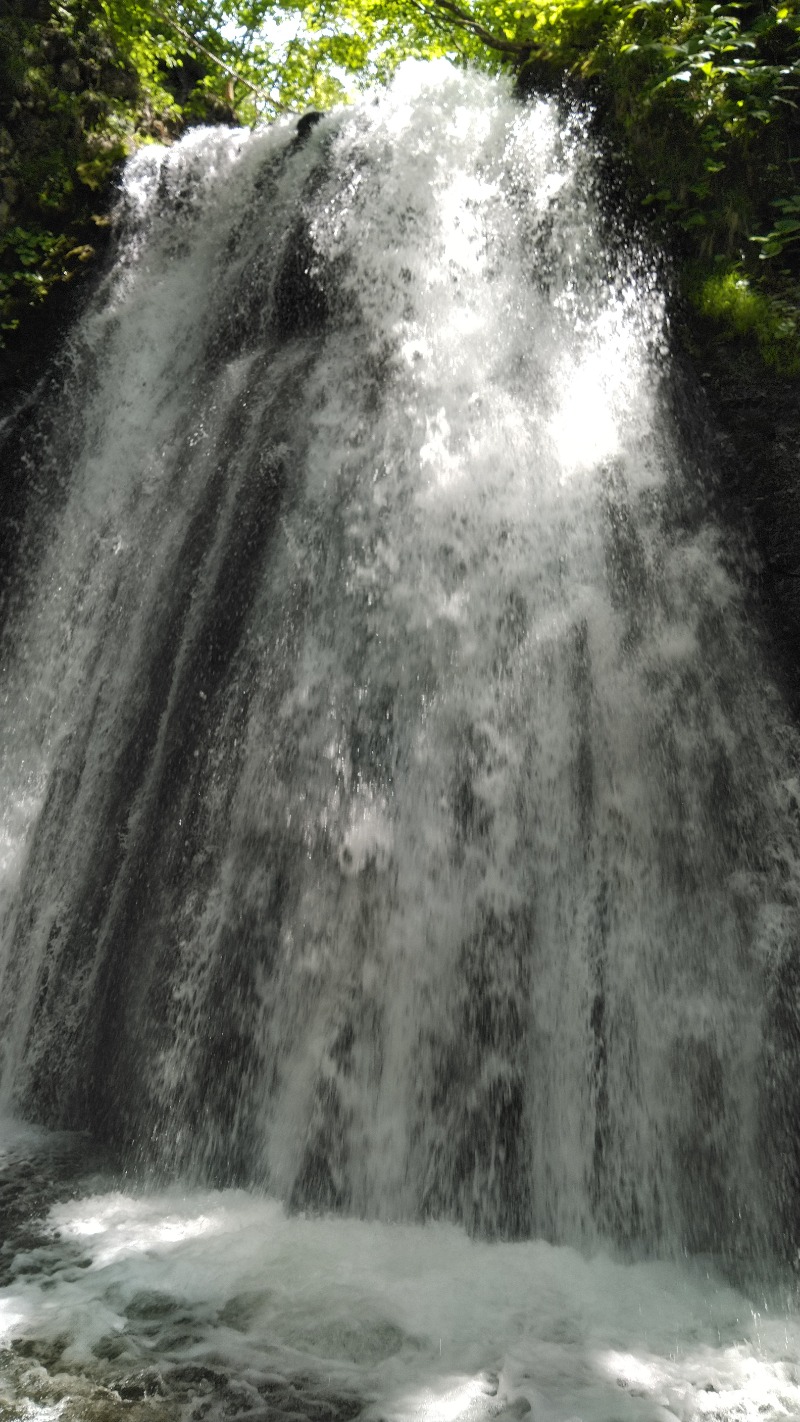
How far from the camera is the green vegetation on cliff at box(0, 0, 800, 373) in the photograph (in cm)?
513

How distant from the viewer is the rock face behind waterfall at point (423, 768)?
3428 mm

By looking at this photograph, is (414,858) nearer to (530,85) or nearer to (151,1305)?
(151,1305)

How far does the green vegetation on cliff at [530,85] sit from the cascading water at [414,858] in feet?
1.46

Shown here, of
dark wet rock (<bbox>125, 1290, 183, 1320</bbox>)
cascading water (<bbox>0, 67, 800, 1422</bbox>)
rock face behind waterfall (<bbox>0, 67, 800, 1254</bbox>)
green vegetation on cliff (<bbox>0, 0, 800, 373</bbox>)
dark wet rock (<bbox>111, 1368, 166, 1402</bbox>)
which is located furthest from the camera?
green vegetation on cliff (<bbox>0, 0, 800, 373</bbox>)

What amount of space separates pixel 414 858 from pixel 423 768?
1.32ft

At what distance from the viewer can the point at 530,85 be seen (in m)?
6.46

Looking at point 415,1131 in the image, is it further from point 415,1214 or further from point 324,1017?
point 324,1017

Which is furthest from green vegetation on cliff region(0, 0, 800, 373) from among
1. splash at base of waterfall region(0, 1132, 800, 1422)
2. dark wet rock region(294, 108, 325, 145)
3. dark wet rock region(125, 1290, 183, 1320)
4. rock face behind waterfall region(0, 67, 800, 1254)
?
dark wet rock region(125, 1290, 183, 1320)

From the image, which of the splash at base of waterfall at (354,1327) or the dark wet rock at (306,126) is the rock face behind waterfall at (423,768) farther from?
the dark wet rock at (306,126)

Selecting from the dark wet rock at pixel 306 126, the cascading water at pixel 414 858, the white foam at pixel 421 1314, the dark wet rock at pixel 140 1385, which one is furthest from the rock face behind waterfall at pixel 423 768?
the dark wet rock at pixel 306 126

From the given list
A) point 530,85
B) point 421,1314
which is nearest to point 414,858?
point 421,1314

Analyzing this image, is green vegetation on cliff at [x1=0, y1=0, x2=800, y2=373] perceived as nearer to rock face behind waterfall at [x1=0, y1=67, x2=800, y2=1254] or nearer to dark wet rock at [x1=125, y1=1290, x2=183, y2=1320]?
rock face behind waterfall at [x1=0, y1=67, x2=800, y2=1254]

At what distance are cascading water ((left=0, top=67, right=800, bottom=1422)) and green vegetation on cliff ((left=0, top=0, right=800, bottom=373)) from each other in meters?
0.45

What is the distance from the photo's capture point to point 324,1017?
3.65m
